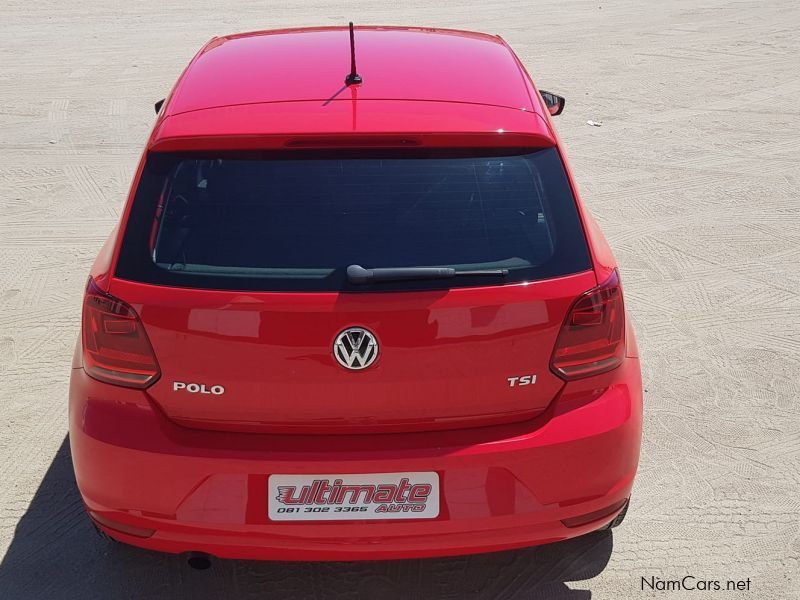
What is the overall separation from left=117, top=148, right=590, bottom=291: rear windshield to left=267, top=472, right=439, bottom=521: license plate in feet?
1.74

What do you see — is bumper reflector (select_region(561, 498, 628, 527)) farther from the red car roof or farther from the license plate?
the red car roof

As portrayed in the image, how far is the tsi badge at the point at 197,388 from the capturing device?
8.68 feet

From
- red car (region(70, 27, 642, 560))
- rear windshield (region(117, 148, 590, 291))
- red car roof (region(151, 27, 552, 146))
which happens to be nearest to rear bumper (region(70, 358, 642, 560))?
red car (region(70, 27, 642, 560))

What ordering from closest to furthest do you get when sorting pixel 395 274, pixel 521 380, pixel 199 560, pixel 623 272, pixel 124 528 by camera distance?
1. pixel 395 274
2. pixel 521 380
3. pixel 124 528
4. pixel 199 560
5. pixel 623 272

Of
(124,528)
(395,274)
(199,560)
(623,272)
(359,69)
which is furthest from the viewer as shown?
(623,272)

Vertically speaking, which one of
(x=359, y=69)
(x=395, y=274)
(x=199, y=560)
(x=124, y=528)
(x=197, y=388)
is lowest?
(x=199, y=560)

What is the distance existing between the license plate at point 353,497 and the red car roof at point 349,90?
967 mm

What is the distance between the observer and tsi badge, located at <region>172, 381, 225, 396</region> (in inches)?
104

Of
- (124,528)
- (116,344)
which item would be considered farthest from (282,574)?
(116,344)

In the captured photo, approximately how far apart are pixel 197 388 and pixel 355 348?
0.46 meters

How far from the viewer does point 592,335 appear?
276 cm

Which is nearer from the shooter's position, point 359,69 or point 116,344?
point 116,344

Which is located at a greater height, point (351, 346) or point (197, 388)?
point (351, 346)

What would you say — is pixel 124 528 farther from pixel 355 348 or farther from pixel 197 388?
pixel 355 348
